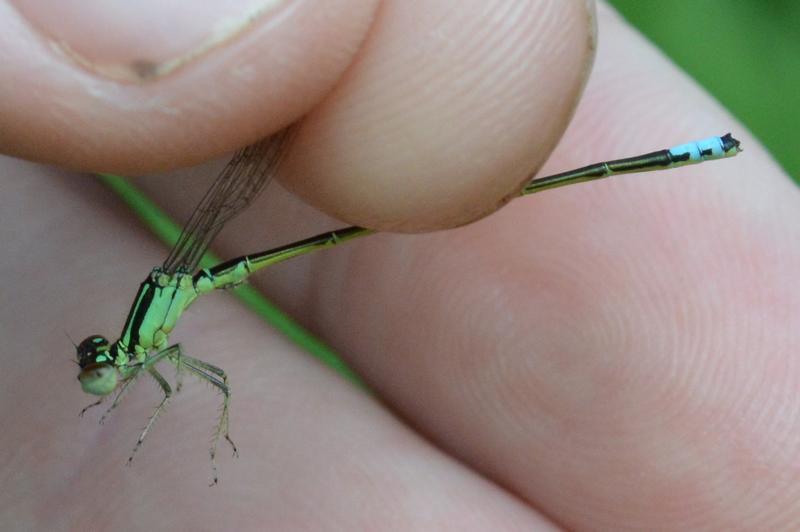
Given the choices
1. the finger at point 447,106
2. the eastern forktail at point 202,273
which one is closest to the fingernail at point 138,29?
the finger at point 447,106

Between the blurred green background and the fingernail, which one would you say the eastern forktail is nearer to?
the fingernail

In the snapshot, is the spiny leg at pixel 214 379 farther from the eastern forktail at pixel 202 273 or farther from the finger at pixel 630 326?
the finger at pixel 630 326

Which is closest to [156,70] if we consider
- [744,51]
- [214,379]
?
[214,379]

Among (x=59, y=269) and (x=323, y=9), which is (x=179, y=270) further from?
(x=323, y=9)

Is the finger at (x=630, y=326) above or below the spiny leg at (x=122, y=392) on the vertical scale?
below

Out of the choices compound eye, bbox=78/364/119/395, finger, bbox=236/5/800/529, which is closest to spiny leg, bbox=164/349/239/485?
compound eye, bbox=78/364/119/395

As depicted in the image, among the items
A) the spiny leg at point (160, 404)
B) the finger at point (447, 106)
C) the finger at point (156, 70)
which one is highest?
the finger at point (156, 70)
